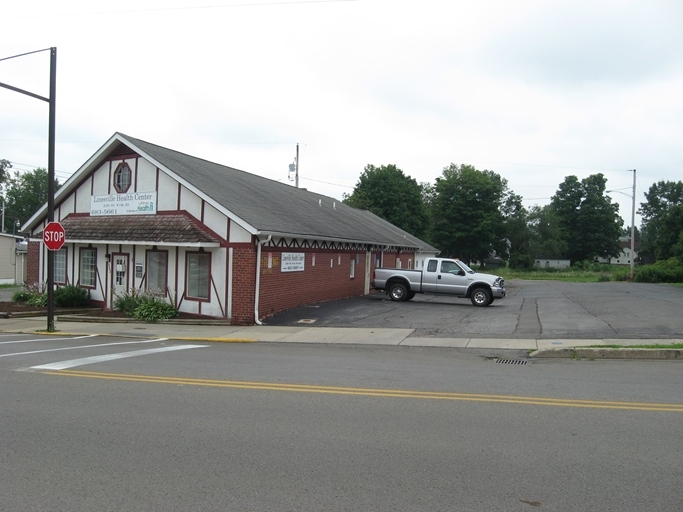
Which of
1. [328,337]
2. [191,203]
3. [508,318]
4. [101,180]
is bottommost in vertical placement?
[328,337]

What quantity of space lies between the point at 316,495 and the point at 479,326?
1275 centimetres

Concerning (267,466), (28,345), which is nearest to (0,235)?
(28,345)

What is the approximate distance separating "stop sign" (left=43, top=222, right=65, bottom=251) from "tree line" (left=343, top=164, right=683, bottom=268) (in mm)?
44729

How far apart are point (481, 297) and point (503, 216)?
6368cm

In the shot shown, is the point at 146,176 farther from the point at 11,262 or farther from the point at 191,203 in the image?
the point at 11,262

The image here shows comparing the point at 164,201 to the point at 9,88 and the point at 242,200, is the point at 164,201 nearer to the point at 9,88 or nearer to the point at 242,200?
the point at 242,200

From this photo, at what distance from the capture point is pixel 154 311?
760 inches

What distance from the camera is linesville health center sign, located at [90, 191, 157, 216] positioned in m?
20.8

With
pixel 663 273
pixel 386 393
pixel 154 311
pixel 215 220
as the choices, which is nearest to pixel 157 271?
pixel 154 311

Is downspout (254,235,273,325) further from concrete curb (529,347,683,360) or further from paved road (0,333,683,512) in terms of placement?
concrete curb (529,347,683,360)

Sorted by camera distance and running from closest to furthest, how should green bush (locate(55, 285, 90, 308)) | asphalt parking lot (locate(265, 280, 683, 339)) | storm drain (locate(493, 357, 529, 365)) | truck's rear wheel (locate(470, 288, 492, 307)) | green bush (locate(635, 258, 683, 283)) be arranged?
storm drain (locate(493, 357, 529, 365)), asphalt parking lot (locate(265, 280, 683, 339)), green bush (locate(55, 285, 90, 308)), truck's rear wheel (locate(470, 288, 492, 307)), green bush (locate(635, 258, 683, 283))

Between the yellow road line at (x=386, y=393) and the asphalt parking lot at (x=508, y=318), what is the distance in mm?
6842

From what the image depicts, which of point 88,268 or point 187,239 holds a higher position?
point 187,239

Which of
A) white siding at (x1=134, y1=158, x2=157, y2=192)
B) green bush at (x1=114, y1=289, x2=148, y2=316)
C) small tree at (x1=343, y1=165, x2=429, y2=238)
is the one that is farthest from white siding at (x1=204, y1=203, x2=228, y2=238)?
small tree at (x1=343, y1=165, x2=429, y2=238)
